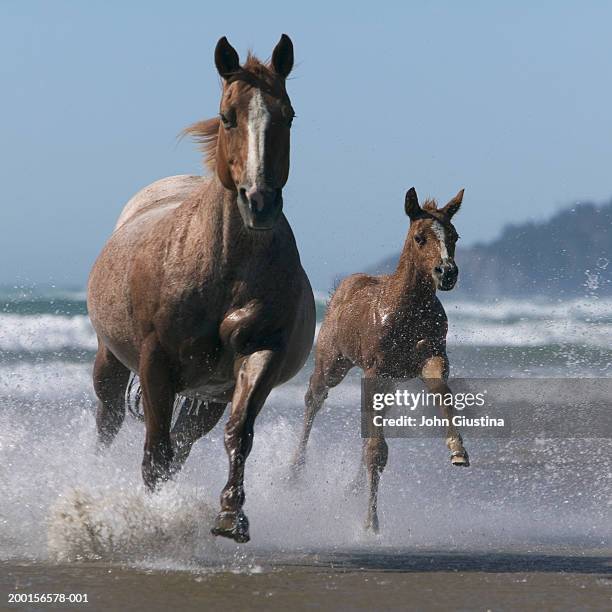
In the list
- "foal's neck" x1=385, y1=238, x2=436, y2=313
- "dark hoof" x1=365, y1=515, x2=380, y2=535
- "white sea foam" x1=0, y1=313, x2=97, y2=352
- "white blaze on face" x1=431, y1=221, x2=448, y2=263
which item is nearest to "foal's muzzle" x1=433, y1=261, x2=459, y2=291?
"white blaze on face" x1=431, y1=221, x2=448, y2=263

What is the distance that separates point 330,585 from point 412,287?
4350 millimetres

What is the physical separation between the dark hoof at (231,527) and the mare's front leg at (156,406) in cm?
83

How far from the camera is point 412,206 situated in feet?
29.7

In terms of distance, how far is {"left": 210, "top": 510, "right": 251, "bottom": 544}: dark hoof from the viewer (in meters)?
A: 5.24

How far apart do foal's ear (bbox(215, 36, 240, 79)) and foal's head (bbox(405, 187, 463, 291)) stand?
11.0 feet

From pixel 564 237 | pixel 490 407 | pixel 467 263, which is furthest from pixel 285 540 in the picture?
pixel 564 237

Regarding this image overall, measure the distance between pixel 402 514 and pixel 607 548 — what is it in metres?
1.92

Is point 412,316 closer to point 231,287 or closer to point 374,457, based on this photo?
point 374,457

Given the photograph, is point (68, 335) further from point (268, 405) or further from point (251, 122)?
point (251, 122)

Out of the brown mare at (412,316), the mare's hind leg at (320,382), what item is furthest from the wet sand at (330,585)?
the mare's hind leg at (320,382)

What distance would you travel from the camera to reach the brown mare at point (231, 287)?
5.26 m

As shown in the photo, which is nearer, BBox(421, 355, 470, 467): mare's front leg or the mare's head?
the mare's head

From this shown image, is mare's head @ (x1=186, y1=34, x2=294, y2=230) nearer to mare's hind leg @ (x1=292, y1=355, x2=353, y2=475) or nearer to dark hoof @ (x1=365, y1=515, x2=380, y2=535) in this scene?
dark hoof @ (x1=365, y1=515, x2=380, y2=535)

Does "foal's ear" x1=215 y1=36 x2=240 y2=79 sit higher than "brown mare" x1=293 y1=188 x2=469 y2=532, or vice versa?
"foal's ear" x1=215 y1=36 x2=240 y2=79
